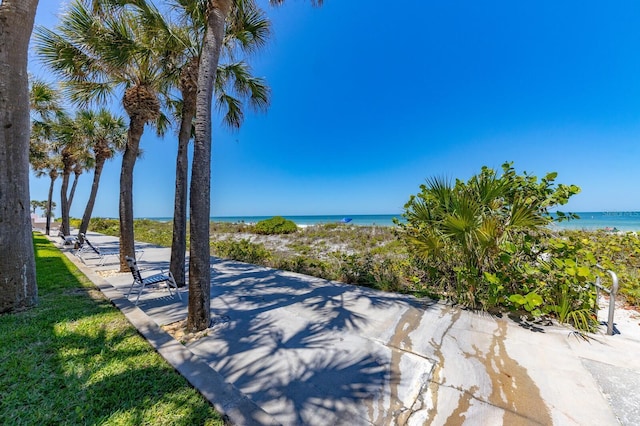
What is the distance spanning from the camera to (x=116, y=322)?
11.5 ft

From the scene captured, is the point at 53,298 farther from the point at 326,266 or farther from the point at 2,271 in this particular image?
the point at 326,266

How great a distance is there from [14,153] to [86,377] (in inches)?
139

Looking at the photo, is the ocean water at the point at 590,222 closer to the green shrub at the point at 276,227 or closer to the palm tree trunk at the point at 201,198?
the palm tree trunk at the point at 201,198

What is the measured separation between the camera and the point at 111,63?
5.41 m

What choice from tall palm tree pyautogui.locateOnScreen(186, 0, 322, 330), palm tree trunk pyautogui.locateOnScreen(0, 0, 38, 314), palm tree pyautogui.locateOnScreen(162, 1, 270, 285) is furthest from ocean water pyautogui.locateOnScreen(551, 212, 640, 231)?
palm tree trunk pyautogui.locateOnScreen(0, 0, 38, 314)

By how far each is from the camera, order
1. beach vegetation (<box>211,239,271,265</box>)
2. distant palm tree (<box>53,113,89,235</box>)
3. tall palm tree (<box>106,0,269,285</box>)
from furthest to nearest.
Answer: distant palm tree (<box>53,113,89,235</box>)
beach vegetation (<box>211,239,271,265</box>)
tall palm tree (<box>106,0,269,285</box>)

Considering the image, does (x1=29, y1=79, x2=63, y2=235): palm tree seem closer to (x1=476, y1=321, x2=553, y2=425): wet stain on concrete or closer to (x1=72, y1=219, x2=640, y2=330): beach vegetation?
(x1=72, y1=219, x2=640, y2=330): beach vegetation

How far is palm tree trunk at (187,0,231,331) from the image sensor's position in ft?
10.8

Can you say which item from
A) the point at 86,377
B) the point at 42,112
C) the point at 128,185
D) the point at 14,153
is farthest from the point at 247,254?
the point at 42,112

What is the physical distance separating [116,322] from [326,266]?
4.55m

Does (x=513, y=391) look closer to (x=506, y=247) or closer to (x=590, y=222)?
(x=506, y=247)

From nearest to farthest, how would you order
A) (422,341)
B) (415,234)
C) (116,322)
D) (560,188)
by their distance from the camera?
1. (422,341)
2. (116,322)
3. (560,188)
4. (415,234)

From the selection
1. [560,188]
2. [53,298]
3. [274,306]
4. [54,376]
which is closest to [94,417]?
[54,376]

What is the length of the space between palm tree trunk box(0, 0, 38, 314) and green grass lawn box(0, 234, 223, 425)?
19.2 inches
